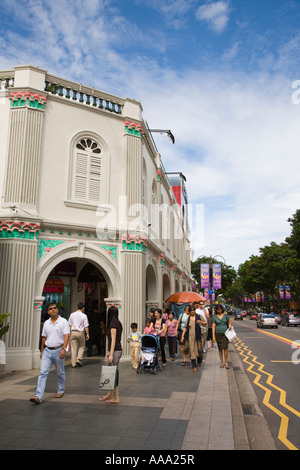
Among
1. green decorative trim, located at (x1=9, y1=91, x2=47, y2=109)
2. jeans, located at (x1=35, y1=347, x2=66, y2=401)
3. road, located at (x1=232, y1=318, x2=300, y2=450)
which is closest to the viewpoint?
road, located at (x1=232, y1=318, x2=300, y2=450)

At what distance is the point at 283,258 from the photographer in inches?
2061

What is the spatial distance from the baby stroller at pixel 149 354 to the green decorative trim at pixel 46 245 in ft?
13.6

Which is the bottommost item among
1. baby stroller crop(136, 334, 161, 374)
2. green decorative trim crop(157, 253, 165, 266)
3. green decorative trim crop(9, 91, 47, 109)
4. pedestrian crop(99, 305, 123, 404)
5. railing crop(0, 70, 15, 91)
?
baby stroller crop(136, 334, 161, 374)

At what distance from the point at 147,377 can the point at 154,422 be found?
3930mm

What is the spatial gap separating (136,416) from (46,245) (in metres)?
7.02

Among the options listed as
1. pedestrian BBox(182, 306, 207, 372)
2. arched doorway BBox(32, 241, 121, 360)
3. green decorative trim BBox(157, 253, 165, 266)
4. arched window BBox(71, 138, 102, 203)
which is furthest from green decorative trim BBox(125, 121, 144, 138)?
pedestrian BBox(182, 306, 207, 372)

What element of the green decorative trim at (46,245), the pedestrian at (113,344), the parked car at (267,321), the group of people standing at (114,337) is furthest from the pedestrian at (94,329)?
the parked car at (267,321)

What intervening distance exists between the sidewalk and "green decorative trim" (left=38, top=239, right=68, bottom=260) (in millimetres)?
3834

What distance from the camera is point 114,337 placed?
6.78 metres

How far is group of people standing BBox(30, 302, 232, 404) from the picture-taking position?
6672mm

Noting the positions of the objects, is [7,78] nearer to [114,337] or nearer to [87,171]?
[87,171]

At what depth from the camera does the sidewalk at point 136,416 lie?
177 inches

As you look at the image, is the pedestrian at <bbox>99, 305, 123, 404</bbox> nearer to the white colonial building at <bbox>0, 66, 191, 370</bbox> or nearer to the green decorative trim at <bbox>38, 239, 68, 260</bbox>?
the white colonial building at <bbox>0, 66, 191, 370</bbox>
